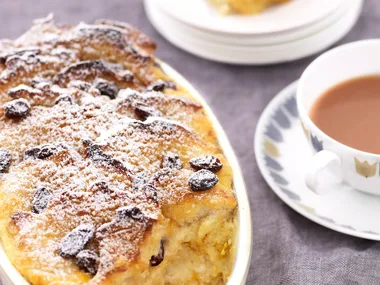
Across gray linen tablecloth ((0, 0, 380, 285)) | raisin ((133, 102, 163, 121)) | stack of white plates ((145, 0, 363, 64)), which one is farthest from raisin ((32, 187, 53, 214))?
stack of white plates ((145, 0, 363, 64))

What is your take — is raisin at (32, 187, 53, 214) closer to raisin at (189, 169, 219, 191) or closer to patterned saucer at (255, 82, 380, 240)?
raisin at (189, 169, 219, 191)

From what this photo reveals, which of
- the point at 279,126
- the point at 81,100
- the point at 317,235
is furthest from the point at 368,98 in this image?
the point at 81,100

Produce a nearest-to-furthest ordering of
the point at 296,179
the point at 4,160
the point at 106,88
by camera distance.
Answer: the point at 4,160
the point at 106,88
the point at 296,179

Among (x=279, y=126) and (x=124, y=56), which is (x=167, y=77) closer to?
(x=124, y=56)

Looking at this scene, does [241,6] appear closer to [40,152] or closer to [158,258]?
[40,152]

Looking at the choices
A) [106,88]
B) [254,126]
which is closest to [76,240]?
[106,88]
